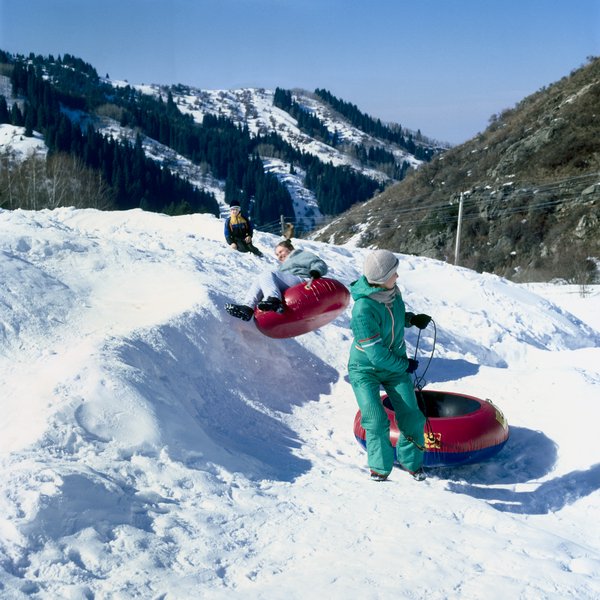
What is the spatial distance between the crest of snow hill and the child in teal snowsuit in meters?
21.7

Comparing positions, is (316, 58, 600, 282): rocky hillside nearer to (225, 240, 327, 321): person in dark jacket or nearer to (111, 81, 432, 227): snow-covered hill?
(225, 240, 327, 321): person in dark jacket

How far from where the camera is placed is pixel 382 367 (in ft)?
14.2

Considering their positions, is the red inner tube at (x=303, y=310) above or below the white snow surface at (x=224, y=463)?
above

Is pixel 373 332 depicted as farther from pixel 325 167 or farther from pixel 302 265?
pixel 325 167

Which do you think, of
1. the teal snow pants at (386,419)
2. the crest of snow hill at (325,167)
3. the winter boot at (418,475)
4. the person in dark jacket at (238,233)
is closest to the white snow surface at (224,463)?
the winter boot at (418,475)

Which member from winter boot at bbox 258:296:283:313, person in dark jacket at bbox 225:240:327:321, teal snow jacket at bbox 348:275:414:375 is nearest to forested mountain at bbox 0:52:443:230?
person in dark jacket at bbox 225:240:327:321

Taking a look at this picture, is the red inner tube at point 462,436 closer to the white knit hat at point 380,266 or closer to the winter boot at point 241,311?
the white knit hat at point 380,266

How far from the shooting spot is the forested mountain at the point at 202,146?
3391 inches

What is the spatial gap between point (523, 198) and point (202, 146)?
9762cm

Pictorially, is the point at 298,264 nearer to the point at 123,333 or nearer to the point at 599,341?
the point at 123,333

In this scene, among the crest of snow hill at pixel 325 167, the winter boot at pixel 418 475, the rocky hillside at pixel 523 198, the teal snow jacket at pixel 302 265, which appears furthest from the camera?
the crest of snow hill at pixel 325 167

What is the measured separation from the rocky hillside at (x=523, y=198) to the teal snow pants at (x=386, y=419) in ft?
71.7

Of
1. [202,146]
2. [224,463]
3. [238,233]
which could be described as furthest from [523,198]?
[202,146]

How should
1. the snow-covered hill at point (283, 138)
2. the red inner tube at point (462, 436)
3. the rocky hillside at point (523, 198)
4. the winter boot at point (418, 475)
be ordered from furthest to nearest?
1. the snow-covered hill at point (283, 138)
2. the rocky hillside at point (523, 198)
3. the red inner tube at point (462, 436)
4. the winter boot at point (418, 475)
